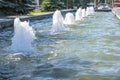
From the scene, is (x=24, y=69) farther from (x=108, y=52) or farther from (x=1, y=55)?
(x=108, y=52)

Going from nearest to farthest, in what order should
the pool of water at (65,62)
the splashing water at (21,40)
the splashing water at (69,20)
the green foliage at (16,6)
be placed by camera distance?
the pool of water at (65,62), the splashing water at (21,40), the splashing water at (69,20), the green foliage at (16,6)

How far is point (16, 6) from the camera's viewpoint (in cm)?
3950

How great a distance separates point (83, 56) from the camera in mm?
13391

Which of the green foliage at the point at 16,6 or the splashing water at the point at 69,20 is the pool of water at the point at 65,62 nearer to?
the splashing water at the point at 69,20

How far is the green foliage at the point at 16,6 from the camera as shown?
38469 mm

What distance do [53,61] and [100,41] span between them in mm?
5907

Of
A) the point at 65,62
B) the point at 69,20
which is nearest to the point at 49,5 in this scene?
the point at 69,20

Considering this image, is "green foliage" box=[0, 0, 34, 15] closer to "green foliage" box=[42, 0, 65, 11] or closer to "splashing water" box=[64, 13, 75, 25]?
"splashing water" box=[64, 13, 75, 25]

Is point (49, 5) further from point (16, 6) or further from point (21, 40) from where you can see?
point (21, 40)

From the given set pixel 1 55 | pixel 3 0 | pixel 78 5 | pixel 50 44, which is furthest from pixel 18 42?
pixel 78 5

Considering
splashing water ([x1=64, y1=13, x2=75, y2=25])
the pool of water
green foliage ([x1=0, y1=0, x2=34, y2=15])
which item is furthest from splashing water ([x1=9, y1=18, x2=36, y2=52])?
green foliage ([x1=0, y1=0, x2=34, y2=15])

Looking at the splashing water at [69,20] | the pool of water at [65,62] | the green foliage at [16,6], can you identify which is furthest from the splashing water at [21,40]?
the green foliage at [16,6]

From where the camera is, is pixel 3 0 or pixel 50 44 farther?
pixel 3 0

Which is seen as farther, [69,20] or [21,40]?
[69,20]
